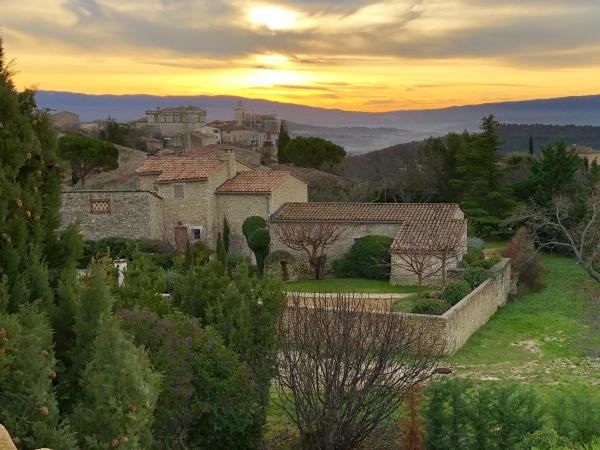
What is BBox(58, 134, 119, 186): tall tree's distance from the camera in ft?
139

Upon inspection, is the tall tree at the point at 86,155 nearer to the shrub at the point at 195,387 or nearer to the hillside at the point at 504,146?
the hillside at the point at 504,146

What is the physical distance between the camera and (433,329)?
50.9ft

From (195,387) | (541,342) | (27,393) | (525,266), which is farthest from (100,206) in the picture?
(27,393)

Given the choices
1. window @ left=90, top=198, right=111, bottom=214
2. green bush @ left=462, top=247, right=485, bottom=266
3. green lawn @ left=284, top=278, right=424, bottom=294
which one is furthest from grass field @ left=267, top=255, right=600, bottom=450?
window @ left=90, top=198, right=111, bottom=214

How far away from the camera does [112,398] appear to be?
5688 mm

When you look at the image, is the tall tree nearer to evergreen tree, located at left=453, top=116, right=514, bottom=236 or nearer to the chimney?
the chimney

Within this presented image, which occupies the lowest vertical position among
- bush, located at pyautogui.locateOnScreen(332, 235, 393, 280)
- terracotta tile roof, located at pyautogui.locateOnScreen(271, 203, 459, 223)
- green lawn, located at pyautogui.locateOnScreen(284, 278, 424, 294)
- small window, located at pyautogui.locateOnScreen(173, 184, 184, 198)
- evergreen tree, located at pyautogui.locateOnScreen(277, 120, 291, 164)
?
green lawn, located at pyautogui.locateOnScreen(284, 278, 424, 294)

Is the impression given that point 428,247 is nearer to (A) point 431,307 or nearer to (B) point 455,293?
(B) point 455,293

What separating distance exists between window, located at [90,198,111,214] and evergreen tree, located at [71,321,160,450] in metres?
23.2

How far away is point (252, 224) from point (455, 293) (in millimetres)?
11347

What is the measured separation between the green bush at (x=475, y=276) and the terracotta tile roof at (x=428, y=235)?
163 centimetres

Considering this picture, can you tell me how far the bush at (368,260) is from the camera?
81.9ft

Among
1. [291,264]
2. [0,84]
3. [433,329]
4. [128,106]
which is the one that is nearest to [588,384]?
[433,329]

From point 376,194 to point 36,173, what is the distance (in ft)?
113
